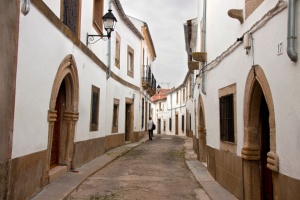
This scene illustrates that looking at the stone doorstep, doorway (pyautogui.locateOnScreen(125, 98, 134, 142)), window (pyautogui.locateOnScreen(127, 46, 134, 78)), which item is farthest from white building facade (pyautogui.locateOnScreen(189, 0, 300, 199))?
doorway (pyautogui.locateOnScreen(125, 98, 134, 142))

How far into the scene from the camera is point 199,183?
8.34 m

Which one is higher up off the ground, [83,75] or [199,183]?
[83,75]

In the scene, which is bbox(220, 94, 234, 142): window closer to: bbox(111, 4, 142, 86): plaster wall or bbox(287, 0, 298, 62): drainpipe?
bbox(287, 0, 298, 62): drainpipe

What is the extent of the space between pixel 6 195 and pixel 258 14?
4.58 metres

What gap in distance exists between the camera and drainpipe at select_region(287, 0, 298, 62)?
3.92 m

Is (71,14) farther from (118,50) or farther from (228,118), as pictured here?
(118,50)

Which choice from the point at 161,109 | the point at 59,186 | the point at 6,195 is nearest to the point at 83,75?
the point at 59,186

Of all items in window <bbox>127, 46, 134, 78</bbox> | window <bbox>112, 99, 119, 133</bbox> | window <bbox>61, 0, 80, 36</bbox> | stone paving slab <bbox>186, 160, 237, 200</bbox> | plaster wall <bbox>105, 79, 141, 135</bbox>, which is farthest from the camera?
window <bbox>127, 46, 134, 78</bbox>

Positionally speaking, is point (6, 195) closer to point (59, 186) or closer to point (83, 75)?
point (59, 186)

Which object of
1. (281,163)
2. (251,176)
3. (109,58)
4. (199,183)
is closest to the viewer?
(281,163)

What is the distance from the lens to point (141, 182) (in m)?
8.36

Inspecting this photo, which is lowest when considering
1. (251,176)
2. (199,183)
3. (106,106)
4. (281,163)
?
(199,183)

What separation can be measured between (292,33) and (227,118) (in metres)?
3.62

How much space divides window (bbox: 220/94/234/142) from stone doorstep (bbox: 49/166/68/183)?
12.5 ft
